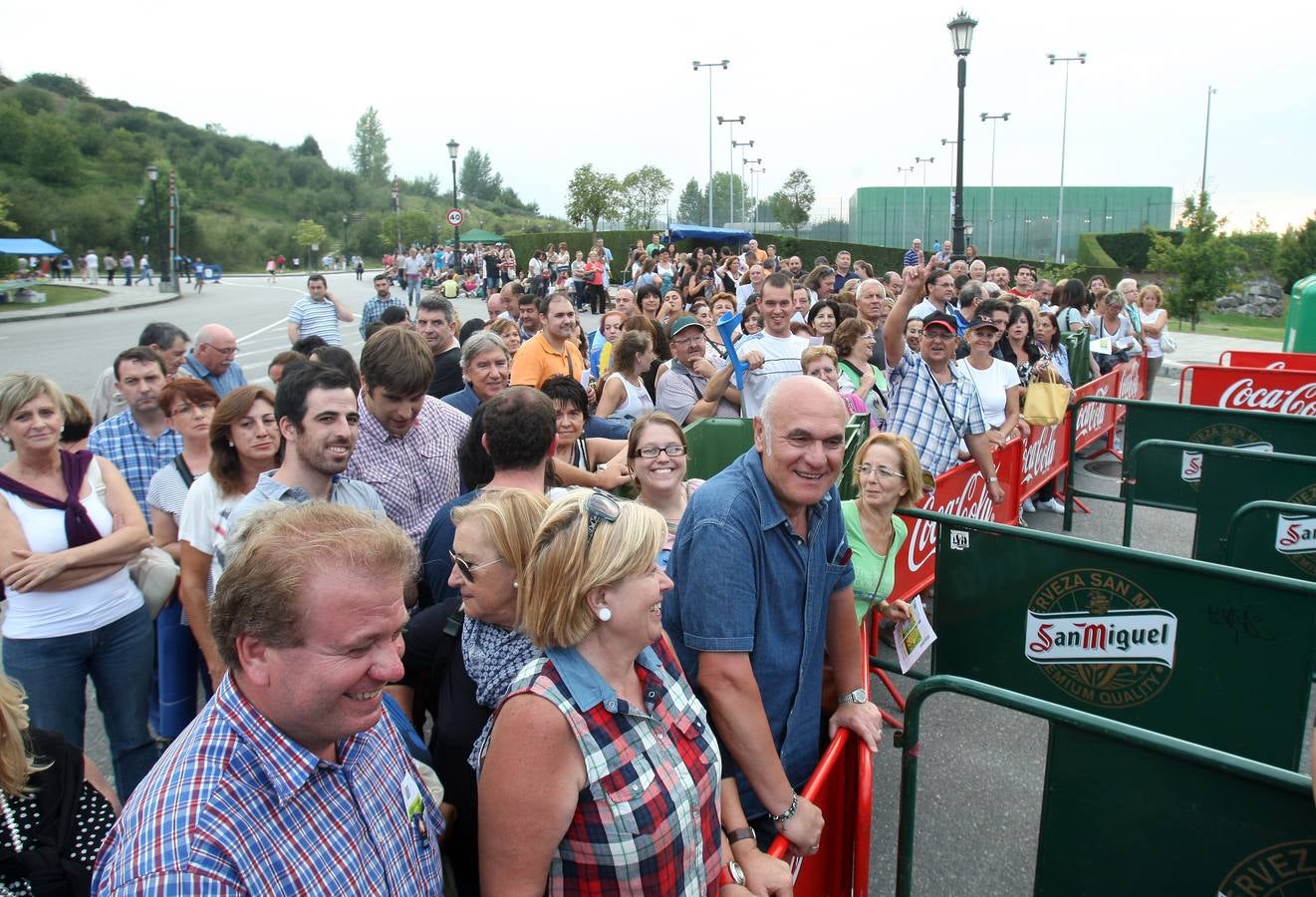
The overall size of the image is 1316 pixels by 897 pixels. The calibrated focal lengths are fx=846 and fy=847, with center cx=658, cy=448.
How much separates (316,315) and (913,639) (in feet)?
24.9

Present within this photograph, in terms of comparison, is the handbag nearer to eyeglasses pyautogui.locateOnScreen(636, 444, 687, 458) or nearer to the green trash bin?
eyeglasses pyautogui.locateOnScreen(636, 444, 687, 458)

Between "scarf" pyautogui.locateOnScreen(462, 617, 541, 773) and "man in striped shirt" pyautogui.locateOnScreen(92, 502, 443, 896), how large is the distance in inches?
19.8

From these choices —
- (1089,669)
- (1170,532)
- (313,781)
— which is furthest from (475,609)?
(1170,532)

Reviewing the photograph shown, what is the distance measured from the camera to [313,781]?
1.52 metres

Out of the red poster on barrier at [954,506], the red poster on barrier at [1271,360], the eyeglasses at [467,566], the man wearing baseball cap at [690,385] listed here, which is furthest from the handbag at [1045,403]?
the eyeglasses at [467,566]

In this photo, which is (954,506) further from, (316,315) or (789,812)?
(316,315)

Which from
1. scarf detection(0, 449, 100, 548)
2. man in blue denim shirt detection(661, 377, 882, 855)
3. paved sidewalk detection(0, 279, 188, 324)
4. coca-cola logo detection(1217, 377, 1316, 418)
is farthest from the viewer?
paved sidewalk detection(0, 279, 188, 324)

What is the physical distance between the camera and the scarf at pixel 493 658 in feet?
6.93

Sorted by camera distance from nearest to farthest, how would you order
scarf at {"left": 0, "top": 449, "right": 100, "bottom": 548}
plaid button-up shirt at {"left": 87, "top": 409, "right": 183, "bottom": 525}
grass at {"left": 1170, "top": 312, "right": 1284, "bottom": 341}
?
scarf at {"left": 0, "top": 449, "right": 100, "bottom": 548} → plaid button-up shirt at {"left": 87, "top": 409, "right": 183, "bottom": 525} → grass at {"left": 1170, "top": 312, "right": 1284, "bottom": 341}

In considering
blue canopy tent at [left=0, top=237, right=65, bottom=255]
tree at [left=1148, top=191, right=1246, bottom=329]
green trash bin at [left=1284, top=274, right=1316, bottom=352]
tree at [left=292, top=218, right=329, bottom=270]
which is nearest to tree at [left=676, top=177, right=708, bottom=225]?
tree at [left=292, top=218, right=329, bottom=270]

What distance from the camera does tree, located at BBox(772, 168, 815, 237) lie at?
6212cm

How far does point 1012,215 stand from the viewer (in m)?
64.6

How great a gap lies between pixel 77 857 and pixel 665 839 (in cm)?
134

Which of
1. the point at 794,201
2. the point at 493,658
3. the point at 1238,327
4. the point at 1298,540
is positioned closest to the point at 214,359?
the point at 493,658
